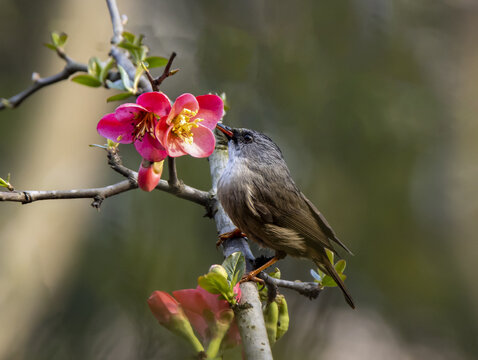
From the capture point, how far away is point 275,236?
204cm

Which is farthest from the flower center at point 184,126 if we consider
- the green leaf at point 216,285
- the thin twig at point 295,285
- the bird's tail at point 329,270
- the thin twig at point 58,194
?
the bird's tail at point 329,270

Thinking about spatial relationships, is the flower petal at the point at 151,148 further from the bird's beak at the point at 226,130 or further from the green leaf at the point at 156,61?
the bird's beak at the point at 226,130

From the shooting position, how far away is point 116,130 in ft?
4.00

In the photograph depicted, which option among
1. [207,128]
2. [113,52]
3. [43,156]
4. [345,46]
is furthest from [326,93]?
[207,128]

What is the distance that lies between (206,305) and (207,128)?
47cm

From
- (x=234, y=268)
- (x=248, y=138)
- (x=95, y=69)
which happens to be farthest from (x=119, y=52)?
(x=234, y=268)

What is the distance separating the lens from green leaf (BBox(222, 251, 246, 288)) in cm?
130

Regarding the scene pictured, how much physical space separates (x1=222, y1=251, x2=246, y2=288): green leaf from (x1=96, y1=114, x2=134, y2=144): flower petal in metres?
0.41

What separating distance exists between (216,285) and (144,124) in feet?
1.47

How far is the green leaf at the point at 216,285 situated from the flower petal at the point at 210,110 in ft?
1.25

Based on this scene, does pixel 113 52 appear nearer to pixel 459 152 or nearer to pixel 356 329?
pixel 356 329

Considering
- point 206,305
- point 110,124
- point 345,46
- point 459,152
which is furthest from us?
point 345,46

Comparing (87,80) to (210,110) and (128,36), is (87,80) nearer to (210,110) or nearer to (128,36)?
(128,36)

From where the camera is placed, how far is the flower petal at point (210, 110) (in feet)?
4.15
